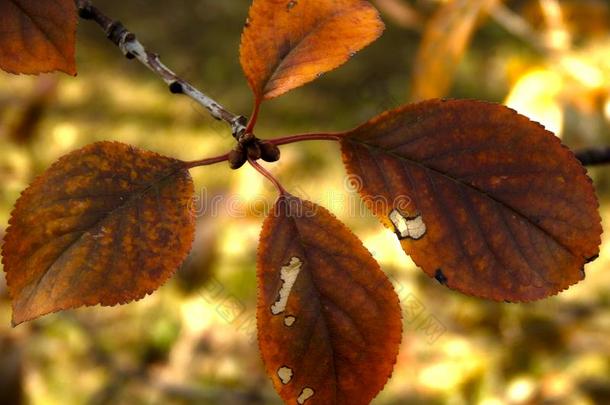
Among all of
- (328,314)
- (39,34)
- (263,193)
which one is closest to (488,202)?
(328,314)

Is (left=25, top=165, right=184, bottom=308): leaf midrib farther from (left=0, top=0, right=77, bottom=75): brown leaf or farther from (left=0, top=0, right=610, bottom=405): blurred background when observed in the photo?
(left=0, top=0, right=610, bottom=405): blurred background

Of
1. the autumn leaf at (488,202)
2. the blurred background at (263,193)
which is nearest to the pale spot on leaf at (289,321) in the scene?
A: the autumn leaf at (488,202)

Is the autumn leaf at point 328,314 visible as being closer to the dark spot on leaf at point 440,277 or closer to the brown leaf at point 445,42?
the dark spot on leaf at point 440,277

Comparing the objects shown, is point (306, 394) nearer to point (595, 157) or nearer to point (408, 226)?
point (408, 226)

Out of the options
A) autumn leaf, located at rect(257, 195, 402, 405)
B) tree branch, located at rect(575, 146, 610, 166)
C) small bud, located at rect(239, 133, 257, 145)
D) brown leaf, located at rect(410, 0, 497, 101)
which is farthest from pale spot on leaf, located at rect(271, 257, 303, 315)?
brown leaf, located at rect(410, 0, 497, 101)

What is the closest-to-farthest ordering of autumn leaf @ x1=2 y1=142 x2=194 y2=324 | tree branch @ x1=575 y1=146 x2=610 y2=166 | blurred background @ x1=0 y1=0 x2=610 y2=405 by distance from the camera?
autumn leaf @ x1=2 y1=142 x2=194 y2=324 → tree branch @ x1=575 y1=146 x2=610 y2=166 → blurred background @ x1=0 y1=0 x2=610 y2=405

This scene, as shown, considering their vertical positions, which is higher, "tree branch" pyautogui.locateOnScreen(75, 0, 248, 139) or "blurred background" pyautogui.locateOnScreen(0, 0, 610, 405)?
"tree branch" pyautogui.locateOnScreen(75, 0, 248, 139)
